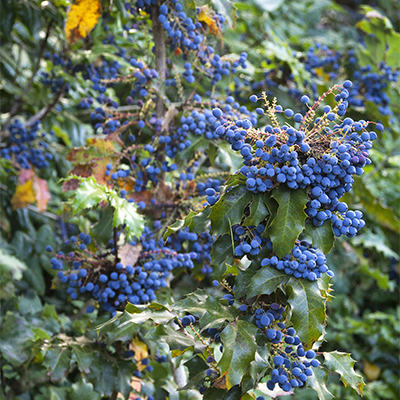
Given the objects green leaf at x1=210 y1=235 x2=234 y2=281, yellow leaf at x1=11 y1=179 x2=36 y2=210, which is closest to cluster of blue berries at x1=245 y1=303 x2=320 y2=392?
green leaf at x1=210 y1=235 x2=234 y2=281

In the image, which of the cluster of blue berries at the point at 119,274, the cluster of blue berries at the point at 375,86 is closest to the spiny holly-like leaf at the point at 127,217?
the cluster of blue berries at the point at 119,274

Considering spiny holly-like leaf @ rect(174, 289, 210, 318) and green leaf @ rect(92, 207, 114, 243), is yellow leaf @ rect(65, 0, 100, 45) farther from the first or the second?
spiny holly-like leaf @ rect(174, 289, 210, 318)

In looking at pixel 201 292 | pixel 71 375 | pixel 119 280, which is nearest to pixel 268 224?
pixel 201 292

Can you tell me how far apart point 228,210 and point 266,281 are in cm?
18

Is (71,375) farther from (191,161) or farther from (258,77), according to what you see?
(258,77)

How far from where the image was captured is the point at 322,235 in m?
1.01

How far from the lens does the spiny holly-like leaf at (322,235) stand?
3.29ft

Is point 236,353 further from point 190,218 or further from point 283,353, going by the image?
point 190,218

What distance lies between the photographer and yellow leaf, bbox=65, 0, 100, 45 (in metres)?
1.74

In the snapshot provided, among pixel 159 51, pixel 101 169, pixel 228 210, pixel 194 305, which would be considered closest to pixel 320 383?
pixel 194 305

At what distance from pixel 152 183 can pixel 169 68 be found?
496 millimetres

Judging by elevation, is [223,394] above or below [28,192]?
above

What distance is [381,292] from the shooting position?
398 cm

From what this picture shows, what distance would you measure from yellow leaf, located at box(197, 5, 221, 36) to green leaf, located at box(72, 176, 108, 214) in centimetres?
73
